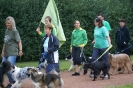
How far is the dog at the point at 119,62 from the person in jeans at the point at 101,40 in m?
1.11

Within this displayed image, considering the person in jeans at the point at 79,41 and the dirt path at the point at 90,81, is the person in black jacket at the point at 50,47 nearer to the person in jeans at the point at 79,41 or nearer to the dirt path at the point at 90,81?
the dirt path at the point at 90,81

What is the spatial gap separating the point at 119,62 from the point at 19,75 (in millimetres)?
4925

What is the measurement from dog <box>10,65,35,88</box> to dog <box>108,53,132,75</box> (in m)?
4.29

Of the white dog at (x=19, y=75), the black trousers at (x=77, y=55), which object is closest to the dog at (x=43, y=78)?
the white dog at (x=19, y=75)

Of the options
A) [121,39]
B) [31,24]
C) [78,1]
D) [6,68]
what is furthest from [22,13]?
[6,68]

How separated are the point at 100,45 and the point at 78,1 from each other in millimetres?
8146

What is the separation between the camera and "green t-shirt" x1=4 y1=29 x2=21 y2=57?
10555mm

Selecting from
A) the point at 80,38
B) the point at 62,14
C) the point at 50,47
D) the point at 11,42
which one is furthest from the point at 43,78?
the point at 62,14

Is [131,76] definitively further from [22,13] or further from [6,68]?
[22,13]

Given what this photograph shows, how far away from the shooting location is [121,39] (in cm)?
1429

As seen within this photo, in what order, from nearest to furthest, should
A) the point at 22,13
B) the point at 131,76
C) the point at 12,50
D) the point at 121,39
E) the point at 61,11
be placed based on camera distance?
the point at 12,50
the point at 131,76
the point at 121,39
the point at 22,13
the point at 61,11

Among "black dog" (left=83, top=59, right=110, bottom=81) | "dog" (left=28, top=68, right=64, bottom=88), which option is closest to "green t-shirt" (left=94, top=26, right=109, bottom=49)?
"black dog" (left=83, top=59, right=110, bottom=81)

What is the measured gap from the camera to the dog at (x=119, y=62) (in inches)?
522

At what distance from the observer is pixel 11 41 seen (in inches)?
418
